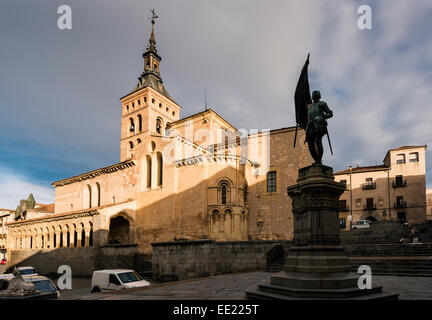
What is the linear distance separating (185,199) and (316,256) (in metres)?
21.0

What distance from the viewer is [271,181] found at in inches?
1160

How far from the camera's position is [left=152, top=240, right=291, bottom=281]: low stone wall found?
16891 millimetres

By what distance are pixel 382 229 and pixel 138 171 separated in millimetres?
23129

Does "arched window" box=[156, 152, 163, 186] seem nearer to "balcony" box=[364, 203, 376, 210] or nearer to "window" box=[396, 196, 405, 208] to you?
"balcony" box=[364, 203, 376, 210]

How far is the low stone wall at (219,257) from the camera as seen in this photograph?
16891 mm

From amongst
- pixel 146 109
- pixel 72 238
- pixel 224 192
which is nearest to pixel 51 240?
pixel 72 238

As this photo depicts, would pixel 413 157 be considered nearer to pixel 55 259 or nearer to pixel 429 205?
pixel 429 205

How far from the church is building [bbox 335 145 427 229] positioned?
14804 mm

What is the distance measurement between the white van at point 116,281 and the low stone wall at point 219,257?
4.10 meters

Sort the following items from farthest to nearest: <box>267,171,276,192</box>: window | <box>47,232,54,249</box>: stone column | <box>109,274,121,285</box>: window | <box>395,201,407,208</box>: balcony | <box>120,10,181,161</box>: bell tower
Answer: <box>120,10,181,161</box>: bell tower < <box>395,201,407,208</box>: balcony < <box>47,232,54,249</box>: stone column < <box>267,171,276,192</box>: window < <box>109,274,121,285</box>: window

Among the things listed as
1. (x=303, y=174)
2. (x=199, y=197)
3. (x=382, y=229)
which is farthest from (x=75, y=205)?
(x=303, y=174)

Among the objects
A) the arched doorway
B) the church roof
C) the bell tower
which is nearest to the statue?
the church roof

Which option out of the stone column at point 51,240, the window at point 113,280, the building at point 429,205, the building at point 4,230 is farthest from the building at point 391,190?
the building at point 4,230
